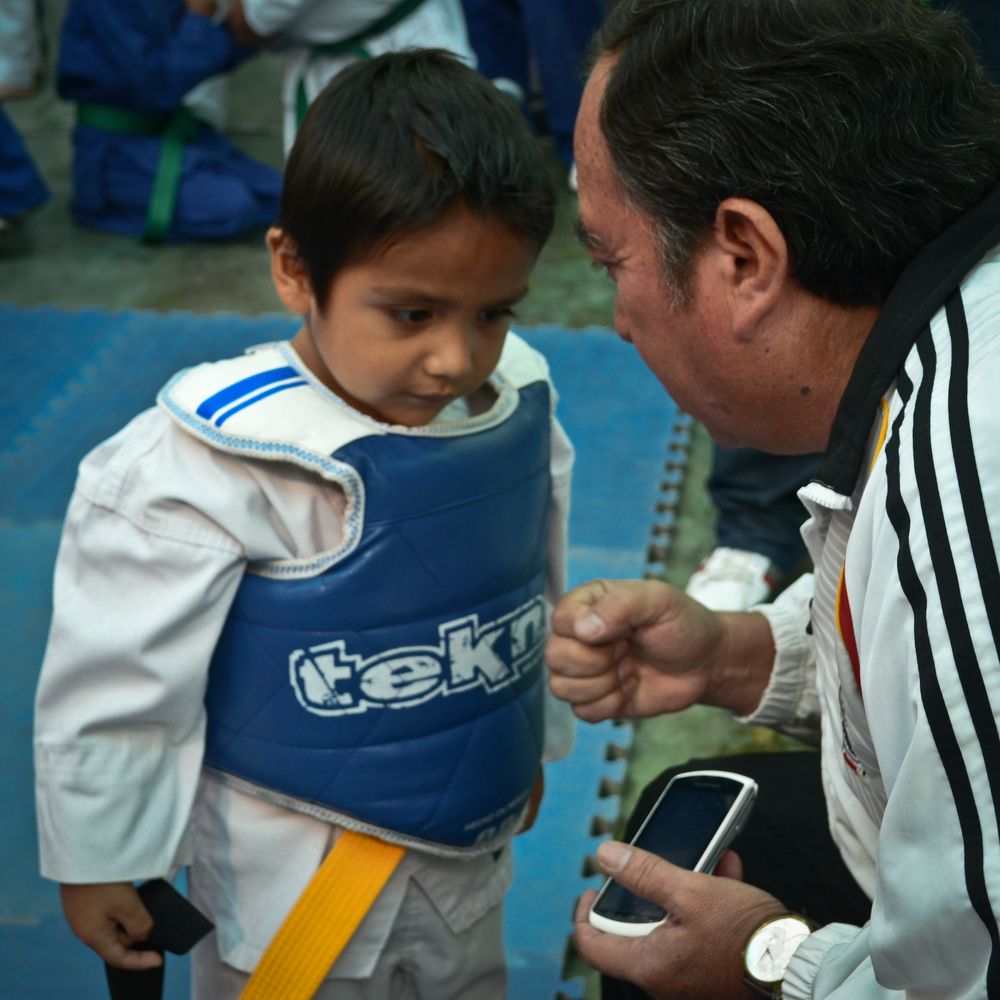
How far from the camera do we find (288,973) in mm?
1663

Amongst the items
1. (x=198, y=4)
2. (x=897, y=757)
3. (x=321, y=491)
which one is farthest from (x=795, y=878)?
(x=198, y=4)

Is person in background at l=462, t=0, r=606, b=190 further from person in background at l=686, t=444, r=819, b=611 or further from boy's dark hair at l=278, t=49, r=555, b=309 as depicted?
boy's dark hair at l=278, t=49, r=555, b=309

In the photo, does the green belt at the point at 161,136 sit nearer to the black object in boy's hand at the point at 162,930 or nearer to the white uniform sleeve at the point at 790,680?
the white uniform sleeve at the point at 790,680

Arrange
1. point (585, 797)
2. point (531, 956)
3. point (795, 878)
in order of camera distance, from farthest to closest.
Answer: point (585, 797) < point (531, 956) < point (795, 878)

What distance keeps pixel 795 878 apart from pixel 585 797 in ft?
2.83

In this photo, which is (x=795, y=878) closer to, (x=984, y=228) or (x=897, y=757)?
(x=897, y=757)

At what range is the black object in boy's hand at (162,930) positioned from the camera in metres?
1.61

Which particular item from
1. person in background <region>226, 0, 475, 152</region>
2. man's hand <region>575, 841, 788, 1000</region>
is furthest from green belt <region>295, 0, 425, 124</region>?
man's hand <region>575, 841, 788, 1000</region>

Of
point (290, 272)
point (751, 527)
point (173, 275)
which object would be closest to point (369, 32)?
point (173, 275)

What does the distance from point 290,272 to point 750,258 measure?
0.60 meters

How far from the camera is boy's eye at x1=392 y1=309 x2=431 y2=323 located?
1605 mm

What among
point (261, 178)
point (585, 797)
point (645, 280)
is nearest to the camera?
point (645, 280)

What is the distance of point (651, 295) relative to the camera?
1.48 m

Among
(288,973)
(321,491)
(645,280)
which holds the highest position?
(645,280)
